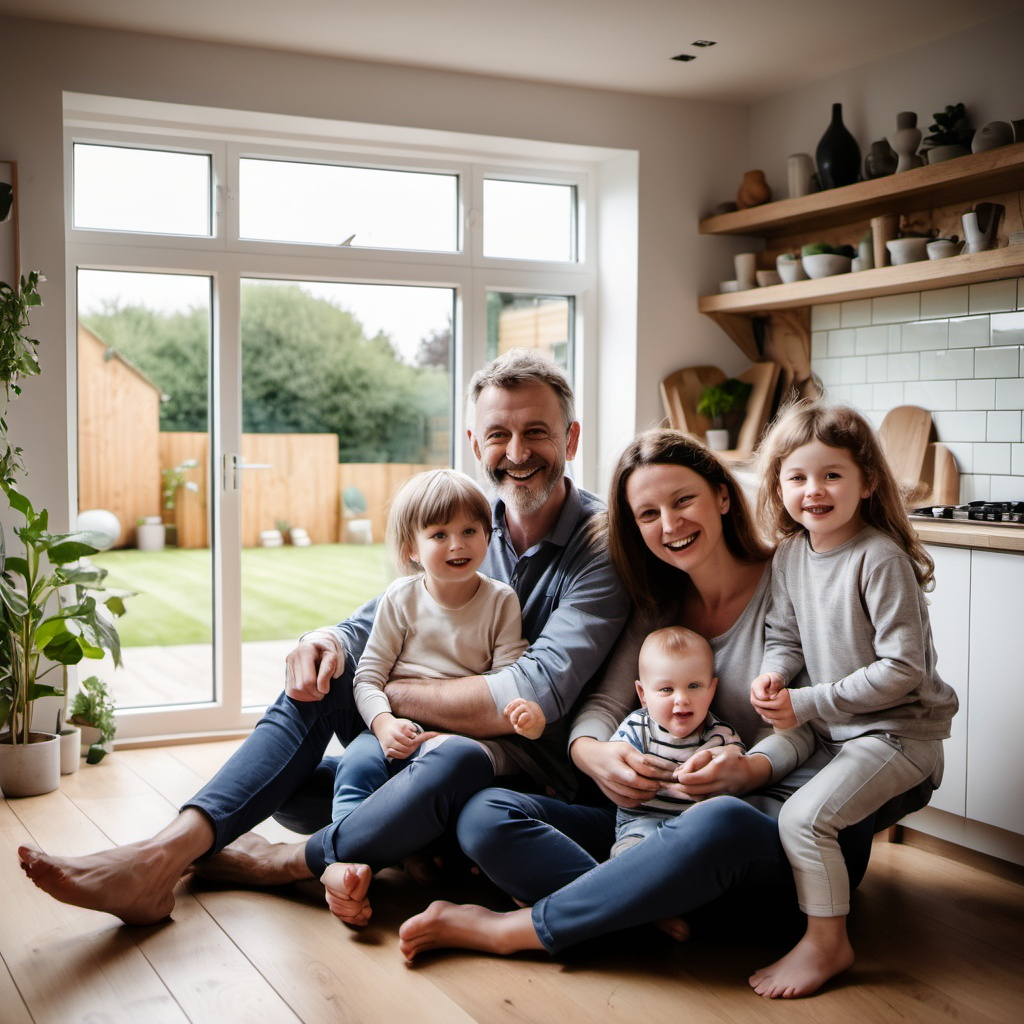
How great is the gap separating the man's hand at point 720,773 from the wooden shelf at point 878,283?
186cm

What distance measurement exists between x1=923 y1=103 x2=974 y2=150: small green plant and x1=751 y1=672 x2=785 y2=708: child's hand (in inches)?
86.5

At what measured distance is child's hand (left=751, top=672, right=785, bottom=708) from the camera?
2143mm

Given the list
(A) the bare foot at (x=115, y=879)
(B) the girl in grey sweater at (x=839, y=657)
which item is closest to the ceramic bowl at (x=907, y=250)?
(B) the girl in grey sweater at (x=839, y=657)

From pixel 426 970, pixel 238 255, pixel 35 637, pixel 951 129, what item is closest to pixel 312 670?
pixel 426 970

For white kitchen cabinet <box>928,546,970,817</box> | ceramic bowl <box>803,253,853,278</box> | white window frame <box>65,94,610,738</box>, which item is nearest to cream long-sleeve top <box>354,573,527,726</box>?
white kitchen cabinet <box>928,546,970,817</box>

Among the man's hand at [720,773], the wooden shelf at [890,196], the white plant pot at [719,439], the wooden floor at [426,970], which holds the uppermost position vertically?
the wooden shelf at [890,196]

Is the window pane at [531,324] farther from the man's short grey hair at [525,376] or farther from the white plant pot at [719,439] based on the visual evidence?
the man's short grey hair at [525,376]

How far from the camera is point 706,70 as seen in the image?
410cm

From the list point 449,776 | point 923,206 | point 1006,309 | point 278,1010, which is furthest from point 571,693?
point 923,206

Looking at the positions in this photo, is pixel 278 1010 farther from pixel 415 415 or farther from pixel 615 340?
pixel 615 340

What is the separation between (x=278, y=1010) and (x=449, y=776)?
0.51 meters

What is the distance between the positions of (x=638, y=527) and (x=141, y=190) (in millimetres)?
2449

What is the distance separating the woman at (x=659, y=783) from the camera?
2059 millimetres

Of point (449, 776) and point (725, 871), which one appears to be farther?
point (449, 776)
